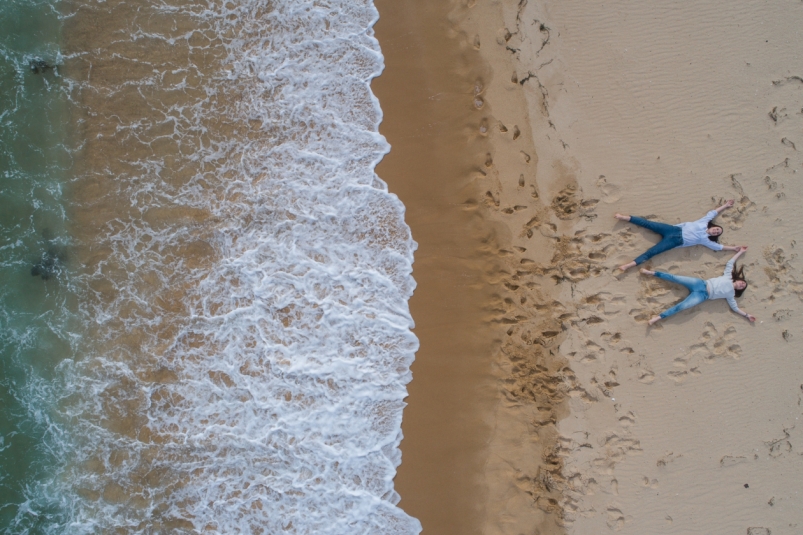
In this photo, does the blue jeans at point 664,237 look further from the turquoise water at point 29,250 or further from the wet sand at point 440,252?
the turquoise water at point 29,250

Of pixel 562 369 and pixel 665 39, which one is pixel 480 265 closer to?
pixel 562 369

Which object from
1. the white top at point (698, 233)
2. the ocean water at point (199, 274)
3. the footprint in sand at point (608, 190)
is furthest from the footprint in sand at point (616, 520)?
the footprint in sand at point (608, 190)

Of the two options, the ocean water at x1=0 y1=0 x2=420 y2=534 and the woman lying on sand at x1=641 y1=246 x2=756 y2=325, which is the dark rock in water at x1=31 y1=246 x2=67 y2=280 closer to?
the ocean water at x1=0 y1=0 x2=420 y2=534

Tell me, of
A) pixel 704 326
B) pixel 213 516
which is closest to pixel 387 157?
pixel 704 326

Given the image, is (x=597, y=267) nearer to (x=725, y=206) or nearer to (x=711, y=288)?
(x=711, y=288)

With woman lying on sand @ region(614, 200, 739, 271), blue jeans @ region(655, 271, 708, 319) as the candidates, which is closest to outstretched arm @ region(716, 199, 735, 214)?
woman lying on sand @ region(614, 200, 739, 271)
